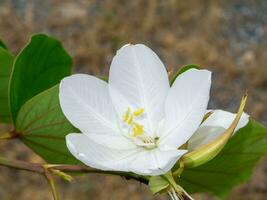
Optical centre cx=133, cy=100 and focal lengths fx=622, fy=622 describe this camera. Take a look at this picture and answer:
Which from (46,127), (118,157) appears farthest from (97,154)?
(46,127)

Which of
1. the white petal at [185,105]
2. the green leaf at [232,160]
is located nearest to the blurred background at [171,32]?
the green leaf at [232,160]

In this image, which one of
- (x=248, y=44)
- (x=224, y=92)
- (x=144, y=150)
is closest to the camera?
(x=144, y=150)

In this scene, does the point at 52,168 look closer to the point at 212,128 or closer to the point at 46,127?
the point at 46,127

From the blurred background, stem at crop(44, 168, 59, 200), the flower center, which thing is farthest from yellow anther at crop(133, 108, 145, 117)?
the blurred background

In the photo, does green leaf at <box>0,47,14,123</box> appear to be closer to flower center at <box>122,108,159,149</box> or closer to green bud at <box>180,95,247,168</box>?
flower center at <box>122,108,159,149</box>

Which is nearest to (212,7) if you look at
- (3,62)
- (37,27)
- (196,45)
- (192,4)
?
(192,4)

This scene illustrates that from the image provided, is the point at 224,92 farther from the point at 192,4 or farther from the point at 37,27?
the point at 37,27
